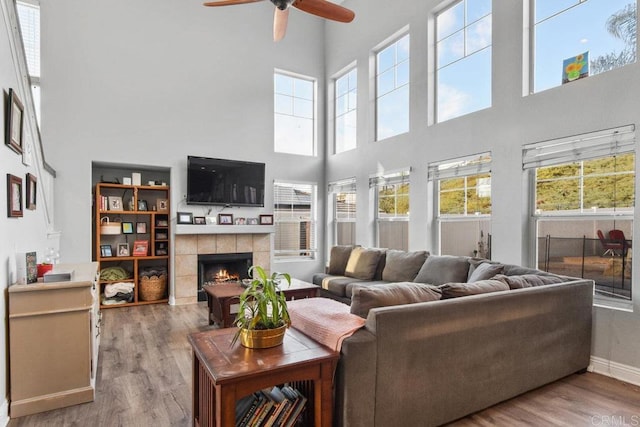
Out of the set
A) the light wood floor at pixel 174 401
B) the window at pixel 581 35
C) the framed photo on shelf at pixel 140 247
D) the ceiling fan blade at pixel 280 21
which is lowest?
the light wood floor at pixel 174 401

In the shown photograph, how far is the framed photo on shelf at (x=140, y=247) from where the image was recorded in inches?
220

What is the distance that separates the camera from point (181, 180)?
5699 millimetres

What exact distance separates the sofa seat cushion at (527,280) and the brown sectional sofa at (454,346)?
0.01 metres

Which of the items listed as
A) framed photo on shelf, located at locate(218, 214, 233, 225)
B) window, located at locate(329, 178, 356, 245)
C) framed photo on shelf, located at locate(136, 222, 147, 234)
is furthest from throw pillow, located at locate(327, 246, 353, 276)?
A: framed photo on shelf, located at locate(136, 222, 147, 234)

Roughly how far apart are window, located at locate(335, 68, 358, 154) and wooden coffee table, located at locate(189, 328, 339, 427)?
505 centimetres

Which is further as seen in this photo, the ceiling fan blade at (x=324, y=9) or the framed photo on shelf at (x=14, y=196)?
the ceiling fan blade at (x=324, y=9)

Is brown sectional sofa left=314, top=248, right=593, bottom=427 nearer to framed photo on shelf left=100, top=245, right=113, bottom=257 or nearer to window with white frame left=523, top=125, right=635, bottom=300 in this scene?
window with white frame left=523, top=125, right=635, bottom=300

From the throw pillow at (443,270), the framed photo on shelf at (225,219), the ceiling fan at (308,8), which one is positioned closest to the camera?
the ceiling fan at (308,8)

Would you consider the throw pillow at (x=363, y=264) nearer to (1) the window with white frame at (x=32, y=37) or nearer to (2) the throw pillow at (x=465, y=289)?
(2) the throw pillow at (x=465, y=289)

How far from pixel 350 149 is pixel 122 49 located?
3.86 meters

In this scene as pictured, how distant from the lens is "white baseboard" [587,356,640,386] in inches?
115

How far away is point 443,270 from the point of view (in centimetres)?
402

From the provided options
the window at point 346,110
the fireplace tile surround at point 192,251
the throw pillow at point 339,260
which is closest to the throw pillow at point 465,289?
the throw pillow at point 339,260

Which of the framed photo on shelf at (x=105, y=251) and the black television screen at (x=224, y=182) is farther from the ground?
the black television screen at (x=224, y=182)
